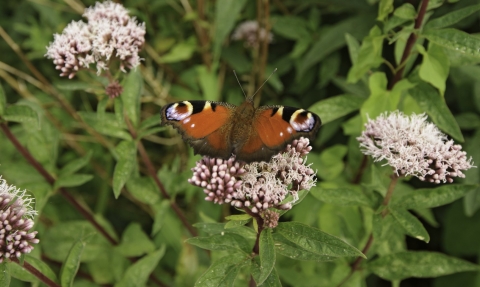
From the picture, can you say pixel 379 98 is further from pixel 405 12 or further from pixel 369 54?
pixel 405 12

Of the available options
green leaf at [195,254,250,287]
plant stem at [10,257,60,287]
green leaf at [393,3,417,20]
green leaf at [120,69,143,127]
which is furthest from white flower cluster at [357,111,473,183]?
plant stem at [10,257,60,287]

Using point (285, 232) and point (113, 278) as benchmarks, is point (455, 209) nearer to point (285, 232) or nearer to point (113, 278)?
point (285, 232)

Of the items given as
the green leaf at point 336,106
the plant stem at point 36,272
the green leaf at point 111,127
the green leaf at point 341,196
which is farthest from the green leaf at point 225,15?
the plant stem at point 36,272

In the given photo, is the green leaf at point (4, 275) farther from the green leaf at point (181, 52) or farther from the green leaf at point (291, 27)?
the green leaf at point (291, 27)

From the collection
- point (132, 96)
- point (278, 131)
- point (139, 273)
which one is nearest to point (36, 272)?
point (139, 273)

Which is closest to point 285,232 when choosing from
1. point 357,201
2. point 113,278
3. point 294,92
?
point 357,201

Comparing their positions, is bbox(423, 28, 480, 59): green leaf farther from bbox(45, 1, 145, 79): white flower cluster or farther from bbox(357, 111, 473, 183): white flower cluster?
bbox(45, 1, 145, 79): white flower cluster
